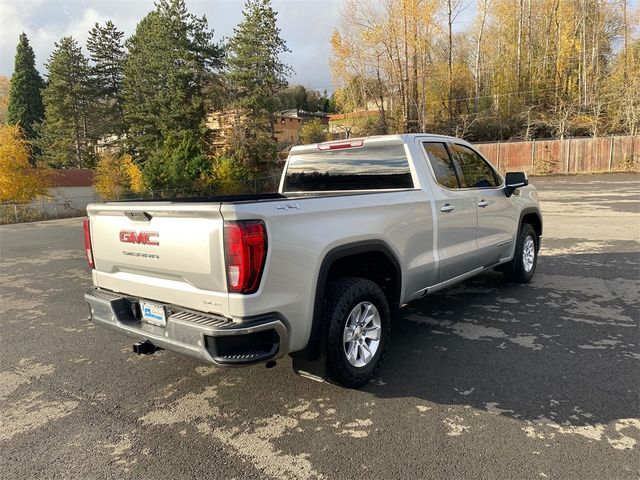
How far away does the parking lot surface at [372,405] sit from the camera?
2.66 metres

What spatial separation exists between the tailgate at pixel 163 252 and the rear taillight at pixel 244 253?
0.18 ft

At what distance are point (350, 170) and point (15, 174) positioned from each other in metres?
30.1

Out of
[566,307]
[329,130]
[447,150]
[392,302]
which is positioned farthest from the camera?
[329,130]

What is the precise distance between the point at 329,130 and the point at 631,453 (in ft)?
182

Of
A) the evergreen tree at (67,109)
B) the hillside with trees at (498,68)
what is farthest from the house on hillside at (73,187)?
the hillside with trees at (498,68)

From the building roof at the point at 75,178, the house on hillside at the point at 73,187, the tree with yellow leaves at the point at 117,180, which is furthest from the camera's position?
the building roof at the point at 75,178

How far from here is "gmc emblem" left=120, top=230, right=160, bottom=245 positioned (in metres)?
3.15

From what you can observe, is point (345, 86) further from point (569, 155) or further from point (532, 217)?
point (532, 217)

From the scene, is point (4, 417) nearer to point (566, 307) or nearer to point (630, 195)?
point (566, 307)

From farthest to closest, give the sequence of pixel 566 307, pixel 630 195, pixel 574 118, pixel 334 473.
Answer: pixel 574 118
pixel 630 195
pixel 566 307
pixel 334 473

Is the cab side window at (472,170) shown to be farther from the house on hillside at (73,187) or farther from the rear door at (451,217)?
the house on hillside at (73,187)

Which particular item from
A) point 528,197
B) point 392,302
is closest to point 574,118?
point 528,197

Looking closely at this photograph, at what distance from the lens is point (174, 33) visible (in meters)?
37.5

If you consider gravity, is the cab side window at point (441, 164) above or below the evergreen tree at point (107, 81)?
below
